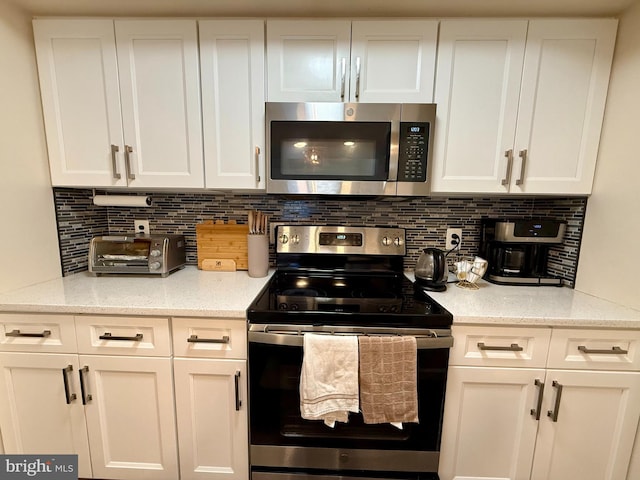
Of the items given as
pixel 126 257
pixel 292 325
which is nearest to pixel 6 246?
pixel 126 257

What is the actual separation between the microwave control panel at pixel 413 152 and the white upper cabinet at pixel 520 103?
105 mm

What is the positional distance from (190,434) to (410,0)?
206 cm

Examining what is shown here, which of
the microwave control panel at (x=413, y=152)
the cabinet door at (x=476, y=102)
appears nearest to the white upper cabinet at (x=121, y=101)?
the microwave control panel at (x=413, y=152)

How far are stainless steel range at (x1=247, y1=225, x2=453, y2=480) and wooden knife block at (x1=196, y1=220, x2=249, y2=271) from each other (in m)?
0.44

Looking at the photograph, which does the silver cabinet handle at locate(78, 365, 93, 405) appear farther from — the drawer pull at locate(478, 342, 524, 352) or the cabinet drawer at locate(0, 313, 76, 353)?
the drawer pull at locate(478, 342, 524, 352)

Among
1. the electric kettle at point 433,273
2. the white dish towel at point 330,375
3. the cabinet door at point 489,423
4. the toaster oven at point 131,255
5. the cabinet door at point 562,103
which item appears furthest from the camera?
the toaster oven at point 131,255

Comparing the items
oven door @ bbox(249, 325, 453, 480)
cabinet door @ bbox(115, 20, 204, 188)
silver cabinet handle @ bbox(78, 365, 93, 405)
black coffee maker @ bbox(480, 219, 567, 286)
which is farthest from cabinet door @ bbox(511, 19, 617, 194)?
silver cabinet handle @ bbox(78, 365, 93, 405)

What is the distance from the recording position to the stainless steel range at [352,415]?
1057mm

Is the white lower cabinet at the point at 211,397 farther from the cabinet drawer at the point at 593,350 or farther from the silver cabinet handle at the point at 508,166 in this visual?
the silver cabinet handle at the point at 508,166

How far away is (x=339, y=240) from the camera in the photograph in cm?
158

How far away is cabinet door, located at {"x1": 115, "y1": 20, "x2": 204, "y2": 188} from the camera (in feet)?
4.16

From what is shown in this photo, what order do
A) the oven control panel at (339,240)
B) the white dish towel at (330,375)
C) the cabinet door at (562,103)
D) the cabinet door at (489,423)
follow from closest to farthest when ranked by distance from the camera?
the white dish towel at (330,375), the cabinet door at (489,423), the cabinet door at (562,103), the oven control panel at (339,240)

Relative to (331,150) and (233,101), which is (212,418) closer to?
(331,150)

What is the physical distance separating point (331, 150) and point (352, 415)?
45.1 inches
